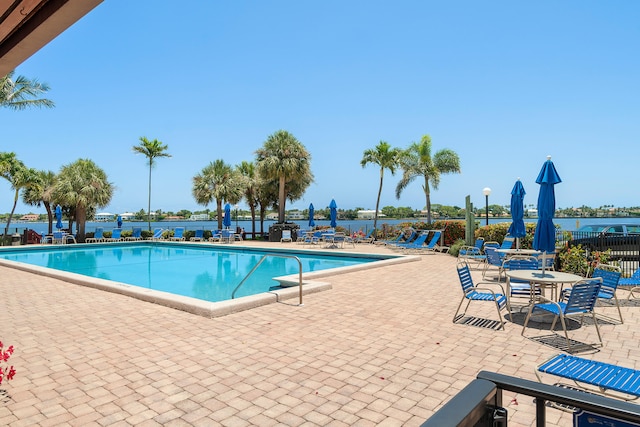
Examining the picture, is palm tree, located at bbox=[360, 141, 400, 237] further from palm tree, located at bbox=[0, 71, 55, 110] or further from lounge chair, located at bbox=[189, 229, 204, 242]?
palm tree, located at bbox=[0, 71, 55, 110]

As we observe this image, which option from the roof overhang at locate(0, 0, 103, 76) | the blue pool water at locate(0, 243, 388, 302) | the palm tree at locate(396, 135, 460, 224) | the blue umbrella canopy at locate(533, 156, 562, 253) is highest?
the palm tree at locate(396, 135, 460, 224)

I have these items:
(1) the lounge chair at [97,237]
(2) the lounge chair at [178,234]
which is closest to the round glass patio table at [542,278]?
(2) the lounge chair at [178,234]

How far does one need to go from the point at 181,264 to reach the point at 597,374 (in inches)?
567

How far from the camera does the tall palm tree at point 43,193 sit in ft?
80.0

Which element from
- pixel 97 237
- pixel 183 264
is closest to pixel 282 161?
pixel 183 264

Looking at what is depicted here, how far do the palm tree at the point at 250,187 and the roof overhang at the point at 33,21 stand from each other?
940 inches

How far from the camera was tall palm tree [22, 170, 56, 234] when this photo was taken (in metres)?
24.4

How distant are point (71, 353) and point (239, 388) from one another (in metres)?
2.29

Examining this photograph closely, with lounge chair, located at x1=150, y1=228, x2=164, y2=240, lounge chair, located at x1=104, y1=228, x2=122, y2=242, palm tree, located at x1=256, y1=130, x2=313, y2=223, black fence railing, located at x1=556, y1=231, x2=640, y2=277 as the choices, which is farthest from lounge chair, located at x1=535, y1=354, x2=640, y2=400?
lounge chair, located at x1=104, y1=228, x2=122, y2=242

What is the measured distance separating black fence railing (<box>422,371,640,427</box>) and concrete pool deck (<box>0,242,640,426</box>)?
1.82 meters

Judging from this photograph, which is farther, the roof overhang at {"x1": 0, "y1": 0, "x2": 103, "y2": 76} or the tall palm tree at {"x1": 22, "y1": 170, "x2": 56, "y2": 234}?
the tall palm tree at {"x1": 22, "y1": 170, "x2": 56, "y2": 234}

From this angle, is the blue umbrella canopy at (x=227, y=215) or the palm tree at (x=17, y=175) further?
the blue umbrella canopy at (x=227, y=215)

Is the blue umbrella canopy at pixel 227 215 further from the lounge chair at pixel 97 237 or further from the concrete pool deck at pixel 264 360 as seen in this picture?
the concrete pool deck at pixel 264 360

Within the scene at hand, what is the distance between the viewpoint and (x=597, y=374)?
105 inches
